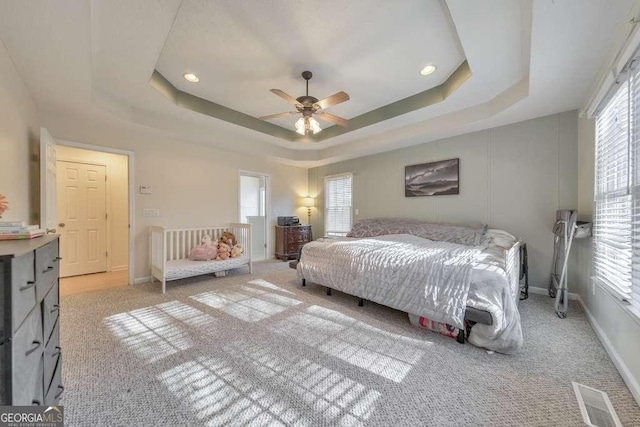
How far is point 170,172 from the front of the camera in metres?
4.23

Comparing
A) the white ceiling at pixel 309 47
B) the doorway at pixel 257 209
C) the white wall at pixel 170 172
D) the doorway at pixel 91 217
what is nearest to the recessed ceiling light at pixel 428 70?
the white ceiling at pixel 309 47

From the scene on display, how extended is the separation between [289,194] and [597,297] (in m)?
5.32

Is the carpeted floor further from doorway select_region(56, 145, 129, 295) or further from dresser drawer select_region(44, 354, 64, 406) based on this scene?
doorway select_region(56, 145, 129, 295)

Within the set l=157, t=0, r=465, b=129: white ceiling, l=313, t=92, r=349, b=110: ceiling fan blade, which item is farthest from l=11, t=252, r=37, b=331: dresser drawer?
l=313, t=92, r=349, b=110: ceiling fan blade

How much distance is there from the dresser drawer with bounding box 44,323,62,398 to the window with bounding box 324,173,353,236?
16.2 feet

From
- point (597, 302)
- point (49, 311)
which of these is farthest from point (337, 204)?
point (49, 311)

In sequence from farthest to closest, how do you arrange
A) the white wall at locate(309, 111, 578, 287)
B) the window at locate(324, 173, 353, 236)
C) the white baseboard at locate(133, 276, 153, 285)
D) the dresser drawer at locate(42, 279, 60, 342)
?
1. the window at locate(324, 173, 353, 236)
2. the white baseboard at locate(133, 276, 153, 285)
3. the white wall at locate(309, 111, 578, 287)
4. the dresser drawer at locate(42, 279, 60, 342)

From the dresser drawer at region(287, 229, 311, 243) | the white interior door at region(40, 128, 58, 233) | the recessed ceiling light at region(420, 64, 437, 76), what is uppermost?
the recessed ceiling light at region(420, 64, 437, 76)

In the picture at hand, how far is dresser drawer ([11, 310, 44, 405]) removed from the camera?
0.78 metres

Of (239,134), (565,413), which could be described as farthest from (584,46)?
(239,134)

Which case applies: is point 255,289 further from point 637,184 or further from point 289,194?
point 637,184

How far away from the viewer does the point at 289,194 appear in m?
6.20

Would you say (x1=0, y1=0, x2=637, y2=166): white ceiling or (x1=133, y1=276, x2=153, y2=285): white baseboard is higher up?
(x1=0, y1=0, x2=637, y2=166): white ceiling

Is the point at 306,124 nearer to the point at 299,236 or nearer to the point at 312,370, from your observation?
the point at 312,370
